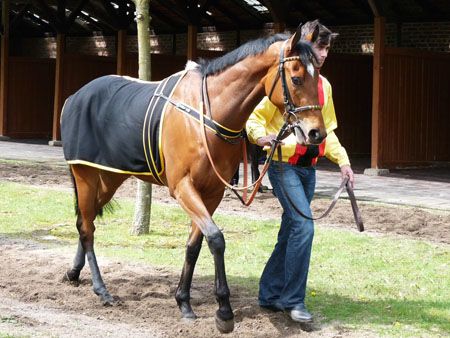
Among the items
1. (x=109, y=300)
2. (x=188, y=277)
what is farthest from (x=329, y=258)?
(x=109, y=300)

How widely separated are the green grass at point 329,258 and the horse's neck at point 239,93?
4.89 feet

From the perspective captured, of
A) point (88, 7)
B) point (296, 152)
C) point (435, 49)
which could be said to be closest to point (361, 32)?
point (435, 49)

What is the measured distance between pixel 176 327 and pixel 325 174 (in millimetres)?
11451

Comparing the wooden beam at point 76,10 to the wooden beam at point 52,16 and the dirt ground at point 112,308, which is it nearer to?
the wooden beam at point 52,16

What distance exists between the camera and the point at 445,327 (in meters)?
5.75

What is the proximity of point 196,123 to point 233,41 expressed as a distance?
1812 centimetres

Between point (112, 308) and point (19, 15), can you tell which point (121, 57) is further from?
point (112, 308)

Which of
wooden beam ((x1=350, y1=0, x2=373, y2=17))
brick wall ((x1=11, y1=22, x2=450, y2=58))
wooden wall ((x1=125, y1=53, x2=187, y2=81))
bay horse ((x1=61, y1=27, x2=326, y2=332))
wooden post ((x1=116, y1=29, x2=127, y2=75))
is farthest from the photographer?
wooden wall ((x1=125, y1=53, x2=187, y2=81))

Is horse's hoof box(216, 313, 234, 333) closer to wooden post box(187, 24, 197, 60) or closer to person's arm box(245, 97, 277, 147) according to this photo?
person's arm box(245, 97, 277, 147)

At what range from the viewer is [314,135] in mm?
5172

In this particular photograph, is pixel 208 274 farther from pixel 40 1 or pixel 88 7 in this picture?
pixel 88 7

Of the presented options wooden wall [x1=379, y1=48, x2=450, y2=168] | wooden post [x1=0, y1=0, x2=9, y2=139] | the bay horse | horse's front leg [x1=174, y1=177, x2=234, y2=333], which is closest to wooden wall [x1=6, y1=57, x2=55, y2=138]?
wooden post [x1=0, y1=0, x2=9, y2=139]

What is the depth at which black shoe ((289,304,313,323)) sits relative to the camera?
18.7ft

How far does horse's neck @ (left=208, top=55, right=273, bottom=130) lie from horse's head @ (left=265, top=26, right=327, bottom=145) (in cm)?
20
